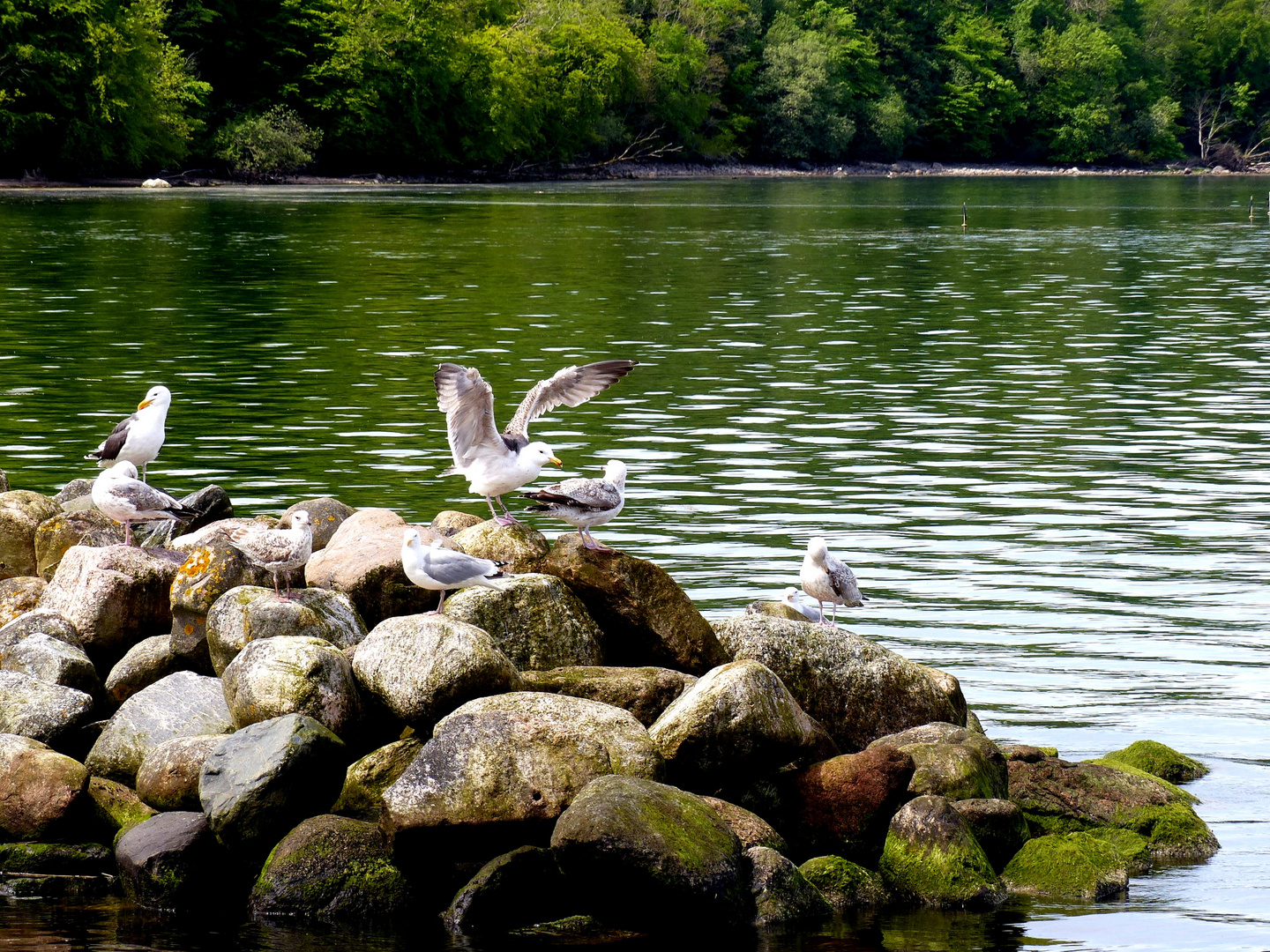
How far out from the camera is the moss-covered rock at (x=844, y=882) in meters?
9.12

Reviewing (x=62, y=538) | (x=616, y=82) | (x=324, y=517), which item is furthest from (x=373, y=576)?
(x=616, y=82)

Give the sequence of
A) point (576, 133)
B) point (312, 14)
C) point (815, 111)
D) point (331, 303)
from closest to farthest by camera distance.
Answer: point (331, 303) → point (312, 14) → point (576, 133) → point (815, 111)

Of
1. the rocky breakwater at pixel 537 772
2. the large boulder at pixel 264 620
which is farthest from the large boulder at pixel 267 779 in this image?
the large boulder at pixel 264 620

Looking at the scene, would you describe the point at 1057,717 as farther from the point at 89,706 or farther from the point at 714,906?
the point at 89,706

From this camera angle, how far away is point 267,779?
9.20 m

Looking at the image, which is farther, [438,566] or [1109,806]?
[438,566]

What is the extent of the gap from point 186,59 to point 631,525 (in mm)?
100016

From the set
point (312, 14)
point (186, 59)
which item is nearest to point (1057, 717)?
point (186, 59)

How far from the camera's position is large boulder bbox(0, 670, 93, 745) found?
10281 millimetres

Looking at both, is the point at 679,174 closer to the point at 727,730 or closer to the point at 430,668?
the point at 430,668

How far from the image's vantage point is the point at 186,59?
357 feet

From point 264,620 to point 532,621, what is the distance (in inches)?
A: 69.5

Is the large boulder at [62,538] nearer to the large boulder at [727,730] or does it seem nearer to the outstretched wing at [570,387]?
the outstretched wing at [570,387]

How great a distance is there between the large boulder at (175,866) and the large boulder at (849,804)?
3374mm
